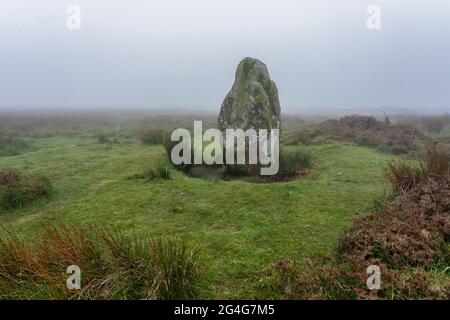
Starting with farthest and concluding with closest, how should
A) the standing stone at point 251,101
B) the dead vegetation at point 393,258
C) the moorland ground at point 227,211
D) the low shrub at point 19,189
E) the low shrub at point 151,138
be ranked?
the low shrub at point 151,138 < the standing stone at point 251,101 < the low shrub at point 19,189 < the moorland ground at point 227,211 < the dead vegetation at point 393,258

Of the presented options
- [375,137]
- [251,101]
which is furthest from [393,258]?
[375,137]

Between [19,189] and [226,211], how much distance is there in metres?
5.21

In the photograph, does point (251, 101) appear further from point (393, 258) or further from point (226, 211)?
point (393, 258)

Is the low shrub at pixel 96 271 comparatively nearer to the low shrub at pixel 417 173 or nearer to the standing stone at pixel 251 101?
the low shrub at pixel 417 173

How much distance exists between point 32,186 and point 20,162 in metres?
6.08

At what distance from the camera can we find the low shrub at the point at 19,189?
8742 millimetres

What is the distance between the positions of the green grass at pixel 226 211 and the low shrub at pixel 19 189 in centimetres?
26

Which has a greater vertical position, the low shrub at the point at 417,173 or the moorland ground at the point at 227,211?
the low shrub at the point at 417,173

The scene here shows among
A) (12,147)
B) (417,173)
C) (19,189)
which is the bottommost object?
(19,189)

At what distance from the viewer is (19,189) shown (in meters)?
9.04

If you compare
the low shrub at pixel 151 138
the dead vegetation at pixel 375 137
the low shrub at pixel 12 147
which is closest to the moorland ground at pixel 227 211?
the dead vegetation at pixel 375 137

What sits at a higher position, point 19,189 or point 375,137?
point 375,137
